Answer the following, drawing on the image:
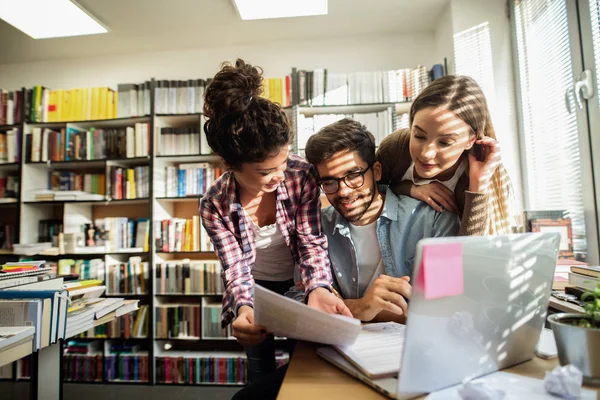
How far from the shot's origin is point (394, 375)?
54 centimetres

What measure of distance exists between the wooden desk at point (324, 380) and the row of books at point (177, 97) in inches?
99.9

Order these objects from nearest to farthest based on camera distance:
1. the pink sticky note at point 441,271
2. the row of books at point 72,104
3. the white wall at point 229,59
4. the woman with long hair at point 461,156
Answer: the pink sticky note at point 441,271, the woman with long hair at point 461,156, the row of books at point 72,104, the white wall at point 229,59

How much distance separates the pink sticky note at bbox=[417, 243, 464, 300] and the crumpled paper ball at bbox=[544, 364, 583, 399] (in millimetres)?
197

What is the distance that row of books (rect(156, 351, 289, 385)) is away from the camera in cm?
263

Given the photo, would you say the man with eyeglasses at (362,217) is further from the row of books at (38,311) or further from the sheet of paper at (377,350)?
the row of books at (38,311)

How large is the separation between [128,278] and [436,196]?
102 inches

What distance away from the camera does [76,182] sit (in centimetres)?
303

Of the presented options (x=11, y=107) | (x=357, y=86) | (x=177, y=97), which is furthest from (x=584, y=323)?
(x=11, y=107)

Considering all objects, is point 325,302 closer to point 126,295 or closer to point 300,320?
point 300,320

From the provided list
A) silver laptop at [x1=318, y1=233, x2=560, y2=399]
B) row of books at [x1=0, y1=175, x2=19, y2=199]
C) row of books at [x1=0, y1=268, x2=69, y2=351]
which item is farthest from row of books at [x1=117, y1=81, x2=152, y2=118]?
silver laptop at [x1=318, y1=233, x2=560, y2=399]

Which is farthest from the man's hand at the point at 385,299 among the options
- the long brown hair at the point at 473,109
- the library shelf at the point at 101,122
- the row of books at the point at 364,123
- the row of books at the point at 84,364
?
the row of books at the point at 84,364

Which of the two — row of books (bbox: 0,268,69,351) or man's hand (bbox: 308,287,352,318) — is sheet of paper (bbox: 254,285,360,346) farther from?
row of books (bbox: 0,268,69,351)

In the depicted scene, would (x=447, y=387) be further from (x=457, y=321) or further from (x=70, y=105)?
(x=70, y=105)

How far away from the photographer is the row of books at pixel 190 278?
8.83 ft
